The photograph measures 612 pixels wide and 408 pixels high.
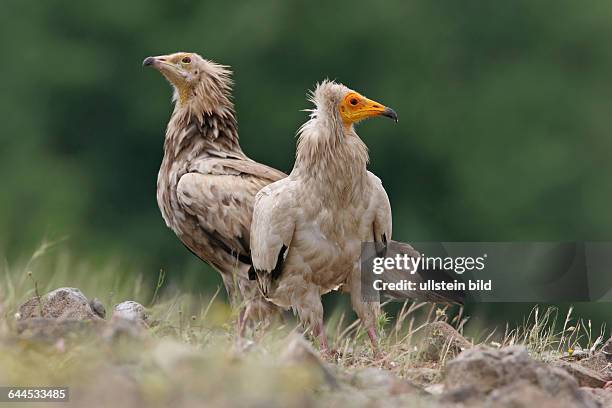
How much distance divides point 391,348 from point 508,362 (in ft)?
5.17

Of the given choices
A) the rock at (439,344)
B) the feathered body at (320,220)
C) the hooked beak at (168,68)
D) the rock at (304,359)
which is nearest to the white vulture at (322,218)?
the feathered body at (320,220)

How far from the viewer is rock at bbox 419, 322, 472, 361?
271 inches

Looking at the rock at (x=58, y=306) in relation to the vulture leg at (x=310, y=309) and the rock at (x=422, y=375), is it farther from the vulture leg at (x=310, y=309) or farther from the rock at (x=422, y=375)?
the rock at (x=422, y=375)

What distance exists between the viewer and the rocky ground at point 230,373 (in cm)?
477

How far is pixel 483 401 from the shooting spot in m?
5.24

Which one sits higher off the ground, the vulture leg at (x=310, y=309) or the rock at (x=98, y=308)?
the vulture leg at (x=310, y=309)

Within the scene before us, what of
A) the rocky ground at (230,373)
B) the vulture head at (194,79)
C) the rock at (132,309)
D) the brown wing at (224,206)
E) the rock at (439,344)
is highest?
the vulture head at (194,79)

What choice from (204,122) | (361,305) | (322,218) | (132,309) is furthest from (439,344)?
(204,122)

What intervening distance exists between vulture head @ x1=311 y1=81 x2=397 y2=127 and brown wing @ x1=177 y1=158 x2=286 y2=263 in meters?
1.09

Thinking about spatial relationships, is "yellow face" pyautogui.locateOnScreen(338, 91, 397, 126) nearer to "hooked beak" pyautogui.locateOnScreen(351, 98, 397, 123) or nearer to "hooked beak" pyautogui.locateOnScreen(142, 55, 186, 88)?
Answer: "hooked beak" pyautogui.locateOnScreen(351, 98, 397, 123)

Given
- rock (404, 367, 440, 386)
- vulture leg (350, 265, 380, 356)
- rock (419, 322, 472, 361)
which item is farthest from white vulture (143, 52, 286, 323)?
rock (404, 367, 440, 386)

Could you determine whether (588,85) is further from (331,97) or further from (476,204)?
(331,97)

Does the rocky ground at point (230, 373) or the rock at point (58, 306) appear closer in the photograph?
the rocky ground at point (230, 373)

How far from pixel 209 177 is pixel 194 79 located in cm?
82
